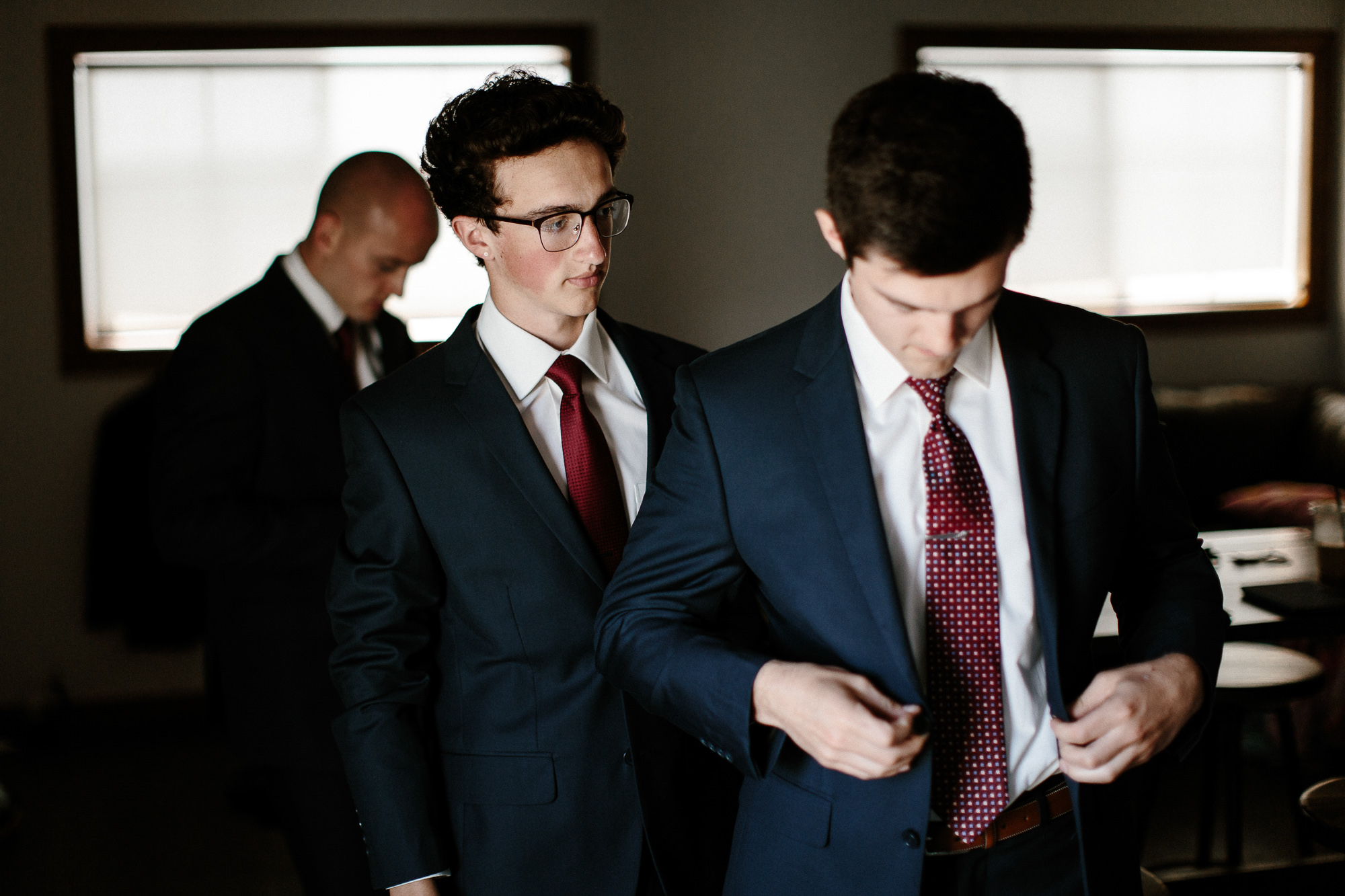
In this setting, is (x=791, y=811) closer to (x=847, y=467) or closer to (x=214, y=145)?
(x=847, y=467)

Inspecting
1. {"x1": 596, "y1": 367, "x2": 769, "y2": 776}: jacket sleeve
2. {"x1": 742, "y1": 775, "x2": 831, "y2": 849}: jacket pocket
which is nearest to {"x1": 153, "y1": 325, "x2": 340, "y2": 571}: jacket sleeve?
{"x1": 596, "y1": 367, "x2": 769, "y2": 776}: jacket sleeve

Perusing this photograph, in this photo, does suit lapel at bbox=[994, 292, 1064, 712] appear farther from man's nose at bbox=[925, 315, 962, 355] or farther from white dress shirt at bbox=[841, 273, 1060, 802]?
man's nose at bbox=[925, 315, 962, 355]

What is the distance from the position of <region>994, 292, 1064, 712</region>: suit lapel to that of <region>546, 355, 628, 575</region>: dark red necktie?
A: 601 millimetres

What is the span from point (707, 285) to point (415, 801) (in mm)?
3709

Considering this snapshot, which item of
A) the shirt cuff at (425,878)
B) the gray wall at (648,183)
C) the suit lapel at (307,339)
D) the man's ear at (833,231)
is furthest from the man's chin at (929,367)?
the gray wall at (648,183)

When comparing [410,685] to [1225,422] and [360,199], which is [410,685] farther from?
[1225,422]

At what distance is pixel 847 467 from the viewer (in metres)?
1.12

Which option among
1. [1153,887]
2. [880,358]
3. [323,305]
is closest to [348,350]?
[323,305]

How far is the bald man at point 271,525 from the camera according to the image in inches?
82.7

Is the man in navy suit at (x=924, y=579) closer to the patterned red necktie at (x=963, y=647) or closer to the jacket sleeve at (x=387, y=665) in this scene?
the patterned red necktie at (x=963, y=647)

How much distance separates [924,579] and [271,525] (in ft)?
4.77

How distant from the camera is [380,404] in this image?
1516 mm

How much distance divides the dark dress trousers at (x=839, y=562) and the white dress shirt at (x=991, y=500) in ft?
0.09

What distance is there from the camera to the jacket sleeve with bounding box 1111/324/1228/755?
1159 mm
